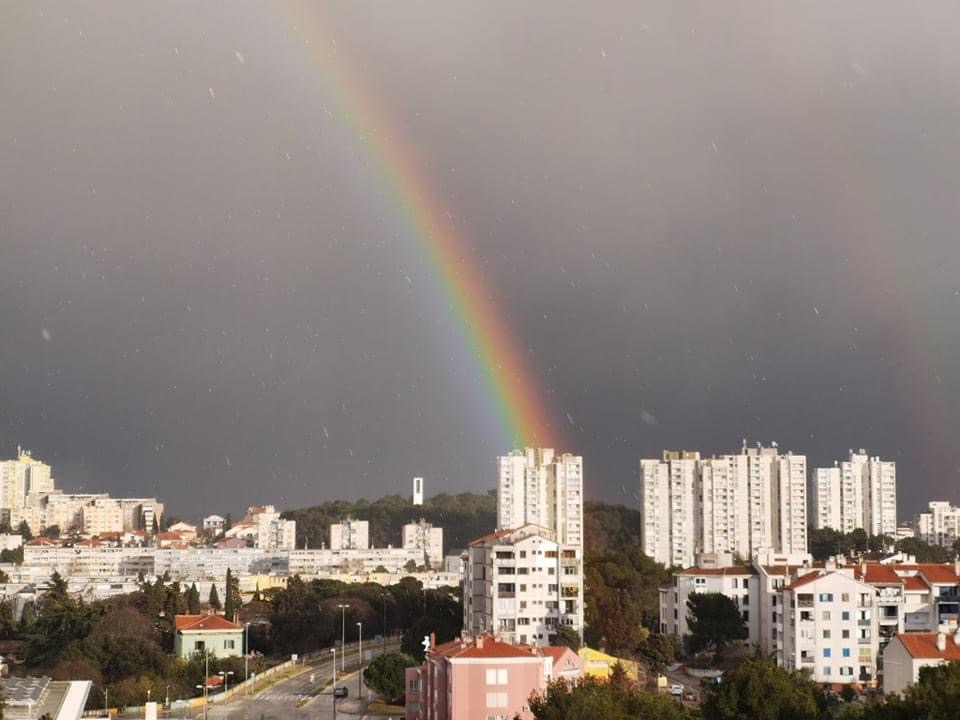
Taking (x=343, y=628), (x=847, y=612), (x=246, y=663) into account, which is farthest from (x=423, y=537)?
(x=847, y=612)

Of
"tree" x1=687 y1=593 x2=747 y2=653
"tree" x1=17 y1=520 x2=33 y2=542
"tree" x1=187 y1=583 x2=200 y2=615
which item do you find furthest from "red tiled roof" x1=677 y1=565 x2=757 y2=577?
"tree" x1=17 y1=520 x2=33 y2=542

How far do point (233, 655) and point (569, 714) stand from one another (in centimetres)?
2542

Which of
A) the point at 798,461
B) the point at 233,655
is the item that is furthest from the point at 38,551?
the point at 233,655

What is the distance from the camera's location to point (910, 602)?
41.2 m

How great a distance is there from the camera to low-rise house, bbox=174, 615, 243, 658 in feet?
155

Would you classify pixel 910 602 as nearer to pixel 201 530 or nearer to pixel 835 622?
pixel 835 622

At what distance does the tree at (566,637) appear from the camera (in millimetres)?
41656

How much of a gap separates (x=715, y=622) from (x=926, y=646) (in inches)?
503

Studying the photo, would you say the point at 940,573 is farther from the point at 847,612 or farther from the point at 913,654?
the point at 913,654

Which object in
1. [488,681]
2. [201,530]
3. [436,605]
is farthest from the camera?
[201,530]

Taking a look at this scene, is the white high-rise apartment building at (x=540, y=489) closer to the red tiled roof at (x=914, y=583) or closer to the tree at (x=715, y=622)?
the tree at (x=715, y=622)

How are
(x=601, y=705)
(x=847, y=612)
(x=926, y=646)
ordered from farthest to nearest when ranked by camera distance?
(x=847, y=612)
(x=926, y=646)
(x=601, y=705)

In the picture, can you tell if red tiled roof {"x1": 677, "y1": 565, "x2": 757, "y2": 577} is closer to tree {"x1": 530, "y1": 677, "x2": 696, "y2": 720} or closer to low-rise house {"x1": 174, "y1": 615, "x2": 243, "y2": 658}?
low-rise house {"x1": 174, "y1": 615, "x2": 243, "y2": 658}

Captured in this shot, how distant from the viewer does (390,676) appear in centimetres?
3728
